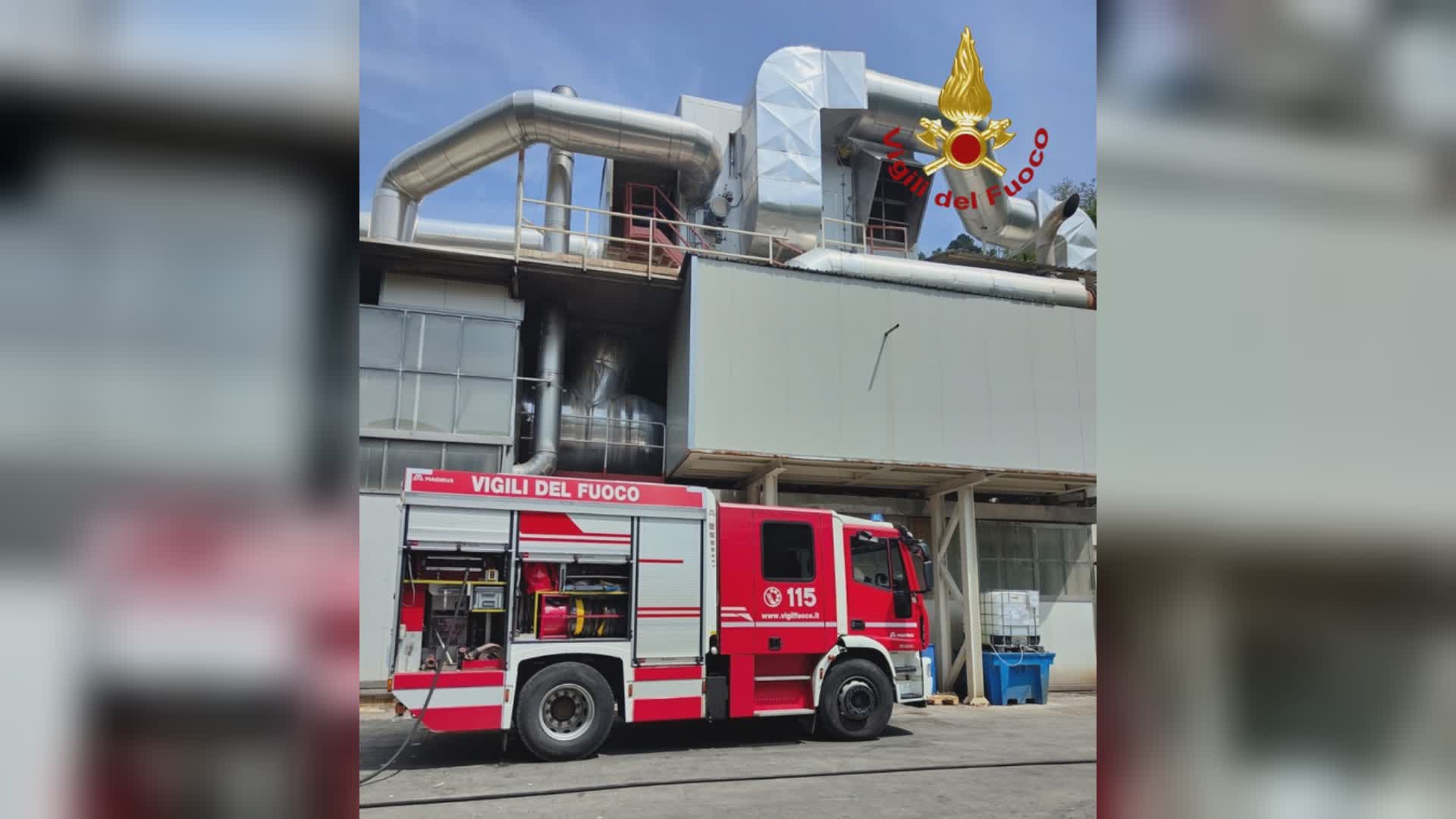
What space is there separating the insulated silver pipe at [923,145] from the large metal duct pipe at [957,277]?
3.82 meters

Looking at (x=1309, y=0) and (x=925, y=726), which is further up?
(x=1309, y=0)

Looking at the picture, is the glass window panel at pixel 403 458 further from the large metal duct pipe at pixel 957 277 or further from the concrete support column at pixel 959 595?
the concrete support column at pixel 959 595

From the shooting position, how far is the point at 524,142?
61.5 ft

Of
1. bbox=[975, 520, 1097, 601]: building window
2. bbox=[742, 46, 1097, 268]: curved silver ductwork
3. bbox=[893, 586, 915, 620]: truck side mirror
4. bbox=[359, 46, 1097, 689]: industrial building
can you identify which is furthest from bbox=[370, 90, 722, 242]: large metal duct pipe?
bbox=[893, 586, 915, 620]: truck side mirror

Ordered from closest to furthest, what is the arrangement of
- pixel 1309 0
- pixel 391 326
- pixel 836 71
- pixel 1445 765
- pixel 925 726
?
pixel 1445 765
pixel 1309 0
pixel 925 726
pixel 391 326
pixel 836 71

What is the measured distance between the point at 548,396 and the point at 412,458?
2.95 metres

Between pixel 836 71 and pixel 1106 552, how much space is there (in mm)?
23427

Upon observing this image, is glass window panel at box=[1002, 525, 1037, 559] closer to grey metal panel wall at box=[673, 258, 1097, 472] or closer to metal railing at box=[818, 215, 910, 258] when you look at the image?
grey metal panel wall at box=[673, 258, 1097, 472]

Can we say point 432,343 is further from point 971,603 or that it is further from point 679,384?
point 971,603

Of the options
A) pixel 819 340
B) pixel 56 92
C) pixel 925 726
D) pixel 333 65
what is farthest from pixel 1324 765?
pixel 819 340

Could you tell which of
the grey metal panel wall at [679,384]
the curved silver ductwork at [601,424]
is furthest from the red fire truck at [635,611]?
the curved silver ductwork at [601,424]

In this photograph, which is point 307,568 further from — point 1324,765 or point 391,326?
point 391,326

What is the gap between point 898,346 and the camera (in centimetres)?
1680

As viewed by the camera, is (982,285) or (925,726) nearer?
(925,726)
